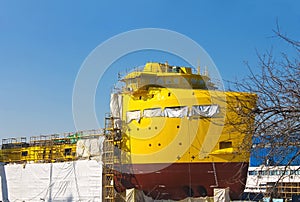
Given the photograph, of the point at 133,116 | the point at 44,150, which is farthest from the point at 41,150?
the point at 133,116

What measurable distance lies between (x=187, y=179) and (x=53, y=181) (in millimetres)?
9676

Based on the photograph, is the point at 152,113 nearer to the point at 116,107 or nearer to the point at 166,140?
the point at 166,140

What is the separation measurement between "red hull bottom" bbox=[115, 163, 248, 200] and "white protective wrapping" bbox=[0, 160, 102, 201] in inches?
118

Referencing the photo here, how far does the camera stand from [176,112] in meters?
22.1

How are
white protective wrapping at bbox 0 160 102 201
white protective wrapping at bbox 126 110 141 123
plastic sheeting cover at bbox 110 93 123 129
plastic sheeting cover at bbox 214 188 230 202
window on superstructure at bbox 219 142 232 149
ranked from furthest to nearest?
plastic sheeting cover at bbox 110 93 123 129, white protective wrapping at bbox 0 160 102 201, white protective wrapping at bbox 126 110 141 123, window on superstructure at bbox 219 142 232 149, plastic sheeting cover at bbox 214 188 230 202

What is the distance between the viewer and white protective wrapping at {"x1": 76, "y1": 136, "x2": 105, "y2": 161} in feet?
82.7

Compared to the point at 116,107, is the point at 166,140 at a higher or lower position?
lower

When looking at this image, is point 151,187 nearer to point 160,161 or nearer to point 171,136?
point 160,161

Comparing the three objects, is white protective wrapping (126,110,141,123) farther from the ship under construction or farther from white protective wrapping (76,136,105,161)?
white protective wrapping (76,136,105,161)

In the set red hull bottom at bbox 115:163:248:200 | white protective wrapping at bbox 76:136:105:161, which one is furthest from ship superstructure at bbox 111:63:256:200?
white protective wrapping at bbox 76:136:105:161

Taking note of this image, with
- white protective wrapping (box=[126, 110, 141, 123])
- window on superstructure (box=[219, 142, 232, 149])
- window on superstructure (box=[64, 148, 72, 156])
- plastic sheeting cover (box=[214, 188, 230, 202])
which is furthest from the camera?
window on superstructure (box=[64, 148, 72, 156])

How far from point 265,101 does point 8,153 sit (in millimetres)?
31566

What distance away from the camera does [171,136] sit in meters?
21.6

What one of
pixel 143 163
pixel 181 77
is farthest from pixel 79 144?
pixel 181 77
